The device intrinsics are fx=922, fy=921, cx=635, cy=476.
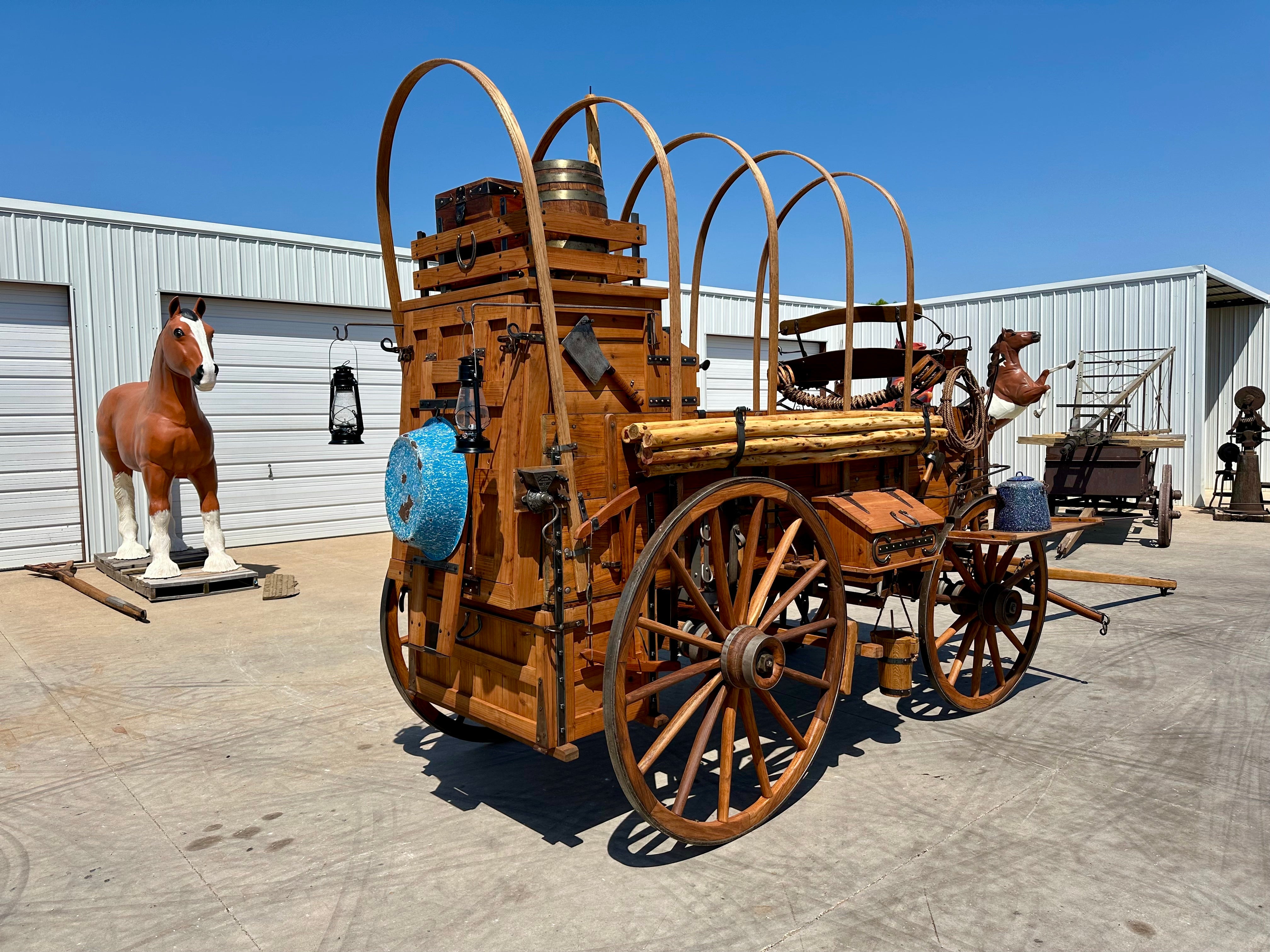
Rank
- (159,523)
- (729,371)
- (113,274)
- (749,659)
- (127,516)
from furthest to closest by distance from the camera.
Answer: (729,371), (113,274), (127,516), (159,523), (749,659)

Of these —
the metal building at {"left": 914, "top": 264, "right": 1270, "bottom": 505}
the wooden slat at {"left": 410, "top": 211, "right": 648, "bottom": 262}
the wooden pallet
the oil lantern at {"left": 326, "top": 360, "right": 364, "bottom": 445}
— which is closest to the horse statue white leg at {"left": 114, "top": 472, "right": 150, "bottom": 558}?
the wooden pallet

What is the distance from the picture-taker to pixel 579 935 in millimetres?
3025

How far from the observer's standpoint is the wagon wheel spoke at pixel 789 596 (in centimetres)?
382

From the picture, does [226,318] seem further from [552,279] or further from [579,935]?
[579,935]

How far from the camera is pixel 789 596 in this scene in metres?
3.86

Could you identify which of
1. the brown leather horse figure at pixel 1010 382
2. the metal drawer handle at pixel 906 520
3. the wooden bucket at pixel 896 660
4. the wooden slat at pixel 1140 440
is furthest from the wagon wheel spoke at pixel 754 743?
the wooden slat at pixel 1140 440

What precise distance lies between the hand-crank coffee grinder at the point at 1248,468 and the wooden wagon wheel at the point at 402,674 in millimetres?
13302

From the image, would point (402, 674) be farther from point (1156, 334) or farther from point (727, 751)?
point (1156, 334)

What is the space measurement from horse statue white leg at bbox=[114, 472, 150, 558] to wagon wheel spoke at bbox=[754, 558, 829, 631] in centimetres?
894

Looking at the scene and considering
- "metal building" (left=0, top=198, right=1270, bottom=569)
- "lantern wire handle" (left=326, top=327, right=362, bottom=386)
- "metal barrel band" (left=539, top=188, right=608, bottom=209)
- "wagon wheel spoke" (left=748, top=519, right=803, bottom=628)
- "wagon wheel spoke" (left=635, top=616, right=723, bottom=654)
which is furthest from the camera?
"lantern wire handle" (left=326, top=327, right=362, bottom=386)

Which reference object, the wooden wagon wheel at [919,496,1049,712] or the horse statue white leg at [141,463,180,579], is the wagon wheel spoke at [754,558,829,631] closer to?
the wooden wagon wheel at [919,496,1049,712]

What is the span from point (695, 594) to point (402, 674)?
1.72 meters

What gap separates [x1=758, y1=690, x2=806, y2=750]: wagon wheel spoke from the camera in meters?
3.72

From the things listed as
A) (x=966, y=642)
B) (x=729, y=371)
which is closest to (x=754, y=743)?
(x=966, y=642)
